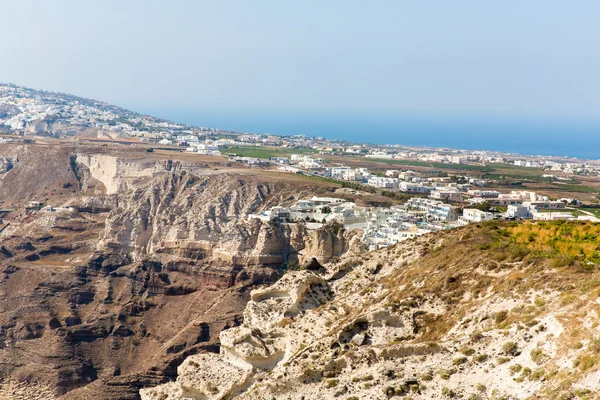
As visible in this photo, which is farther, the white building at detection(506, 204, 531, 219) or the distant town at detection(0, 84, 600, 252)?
the white building at detection(506, 204, 531, 219)

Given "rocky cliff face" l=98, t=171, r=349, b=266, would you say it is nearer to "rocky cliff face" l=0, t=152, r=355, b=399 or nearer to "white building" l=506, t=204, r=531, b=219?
"rocky cliff face" l=0, t=152, r=355, b=399

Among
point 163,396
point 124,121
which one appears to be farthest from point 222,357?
point 124,121

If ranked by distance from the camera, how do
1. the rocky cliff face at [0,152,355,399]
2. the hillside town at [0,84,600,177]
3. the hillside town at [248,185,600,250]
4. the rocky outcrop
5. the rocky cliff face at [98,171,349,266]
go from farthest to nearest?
the hillside town at [0,84,600,177], the rocky outcrop, the rocky cliff face at [98,171,349,266], the hillside town at [248,185,600,250], the rocky cliff face at [0,152,355,399]

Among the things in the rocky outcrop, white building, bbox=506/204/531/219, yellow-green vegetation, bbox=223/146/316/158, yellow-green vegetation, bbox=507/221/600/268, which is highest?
yellow-green vegetation, bbox=507/221/600/268

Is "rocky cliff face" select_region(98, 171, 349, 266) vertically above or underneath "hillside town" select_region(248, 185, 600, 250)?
underneath

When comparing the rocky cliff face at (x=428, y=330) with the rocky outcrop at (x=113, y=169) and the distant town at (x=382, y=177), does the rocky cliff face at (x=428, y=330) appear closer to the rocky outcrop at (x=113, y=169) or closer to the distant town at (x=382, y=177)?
the distant town at (x=382, y=177)

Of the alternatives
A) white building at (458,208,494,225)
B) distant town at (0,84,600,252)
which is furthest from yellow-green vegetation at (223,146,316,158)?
white building at (458,208,494,225)

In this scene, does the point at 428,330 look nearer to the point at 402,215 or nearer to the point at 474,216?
the point at 402,215

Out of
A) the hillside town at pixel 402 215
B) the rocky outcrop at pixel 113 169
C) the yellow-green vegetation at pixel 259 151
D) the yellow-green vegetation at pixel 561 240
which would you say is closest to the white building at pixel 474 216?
the hillside town at pixel 402 215

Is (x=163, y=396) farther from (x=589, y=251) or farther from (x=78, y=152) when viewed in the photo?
(x=78, y=152)

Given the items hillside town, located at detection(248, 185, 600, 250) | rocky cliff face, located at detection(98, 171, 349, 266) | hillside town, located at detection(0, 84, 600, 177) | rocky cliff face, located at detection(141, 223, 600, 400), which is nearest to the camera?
rocky cliff face, located at detection(141, 223, 600, 400)
